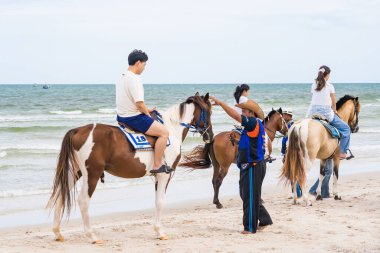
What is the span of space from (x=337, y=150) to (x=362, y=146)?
1010 centimetres

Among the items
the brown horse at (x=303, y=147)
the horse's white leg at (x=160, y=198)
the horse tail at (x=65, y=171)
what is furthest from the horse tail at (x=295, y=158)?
the horse tail at (x=65, y=171)

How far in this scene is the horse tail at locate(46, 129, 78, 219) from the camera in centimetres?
677

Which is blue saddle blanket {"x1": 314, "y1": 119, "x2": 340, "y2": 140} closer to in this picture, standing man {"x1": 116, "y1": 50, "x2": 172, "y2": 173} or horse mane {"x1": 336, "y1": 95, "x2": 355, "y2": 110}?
horse mane {"x1": 336, "y1": 95, "x2": 355, "y2": 110}

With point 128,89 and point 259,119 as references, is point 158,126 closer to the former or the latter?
point 128,89

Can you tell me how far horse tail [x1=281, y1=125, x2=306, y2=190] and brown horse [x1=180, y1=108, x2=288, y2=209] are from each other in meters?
0.63

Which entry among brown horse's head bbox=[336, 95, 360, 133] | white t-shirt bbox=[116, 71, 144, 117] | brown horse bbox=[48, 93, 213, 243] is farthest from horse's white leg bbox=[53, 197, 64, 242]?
brown horse's head bbox=[336, 95, 360, 133]

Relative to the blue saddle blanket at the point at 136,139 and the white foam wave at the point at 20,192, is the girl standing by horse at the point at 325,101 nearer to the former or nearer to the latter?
the blue saddle blanket at the point at 136,139

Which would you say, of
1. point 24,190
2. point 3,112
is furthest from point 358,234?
point 3,112

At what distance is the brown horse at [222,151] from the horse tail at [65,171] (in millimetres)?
3775

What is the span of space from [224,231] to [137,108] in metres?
2.03

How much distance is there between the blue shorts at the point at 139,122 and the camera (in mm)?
7035
